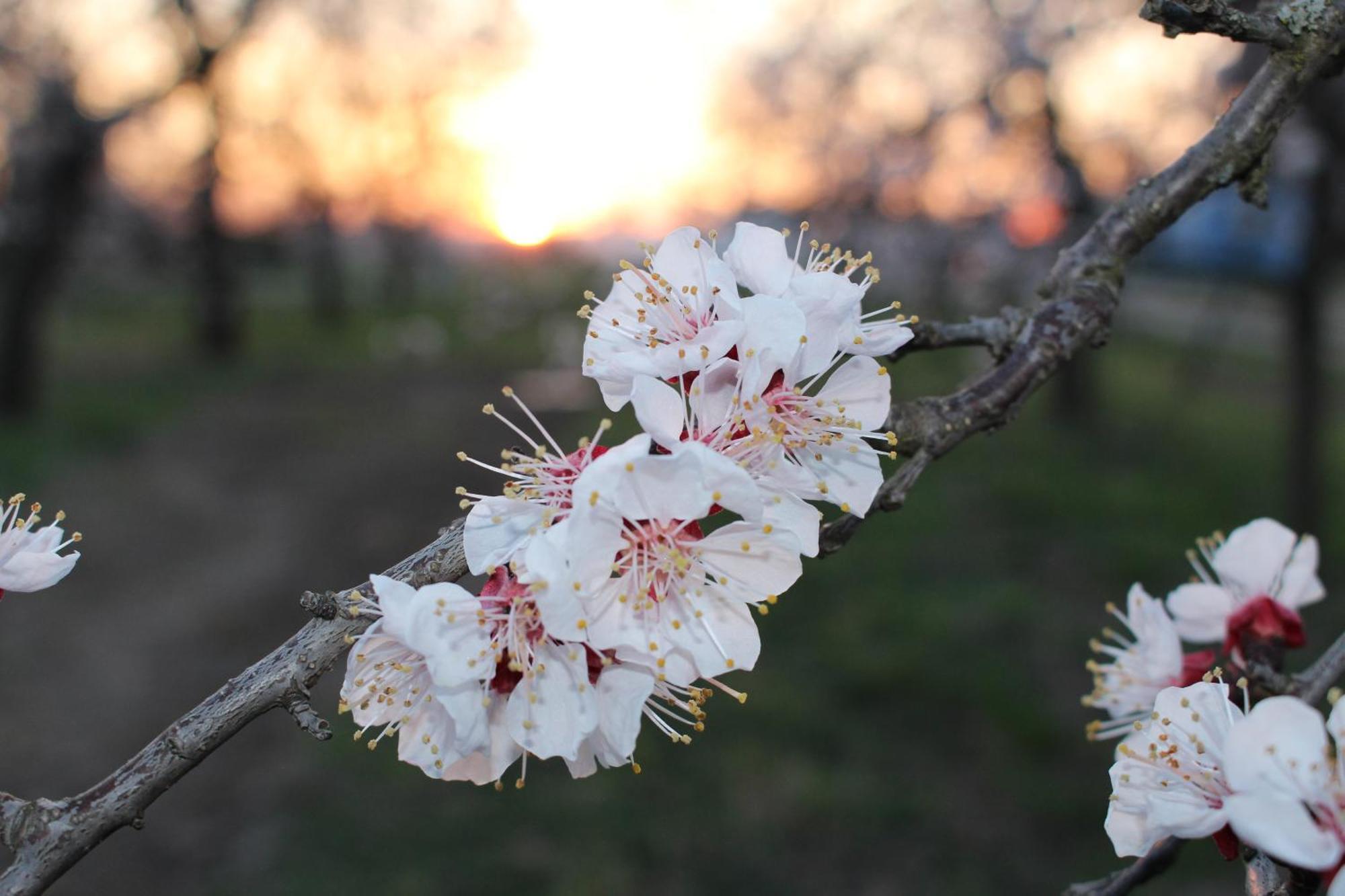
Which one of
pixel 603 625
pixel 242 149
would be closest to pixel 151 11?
pixel 242 149

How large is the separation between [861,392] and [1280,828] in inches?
21.0

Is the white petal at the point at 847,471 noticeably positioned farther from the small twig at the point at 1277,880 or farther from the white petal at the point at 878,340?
the small twig at the point at 1277,880

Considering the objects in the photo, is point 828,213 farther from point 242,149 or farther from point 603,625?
point 242,149

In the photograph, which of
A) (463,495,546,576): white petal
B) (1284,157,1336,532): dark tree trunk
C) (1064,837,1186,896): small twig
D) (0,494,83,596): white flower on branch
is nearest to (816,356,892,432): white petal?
(463,495,546,576): white petal

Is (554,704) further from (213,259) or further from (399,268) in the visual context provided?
(399,268)

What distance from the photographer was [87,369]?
44.6 ft

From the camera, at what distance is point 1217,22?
1.10m

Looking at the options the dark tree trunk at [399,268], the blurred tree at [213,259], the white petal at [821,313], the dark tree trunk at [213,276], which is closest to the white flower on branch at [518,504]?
the white petal at [821,313]

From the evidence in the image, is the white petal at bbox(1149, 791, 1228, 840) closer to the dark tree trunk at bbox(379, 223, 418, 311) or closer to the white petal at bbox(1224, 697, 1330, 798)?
the white petal at bbox(1224, 697, 1330, 798)

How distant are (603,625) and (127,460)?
9.74 m

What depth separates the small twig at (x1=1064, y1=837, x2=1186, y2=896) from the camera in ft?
3.51

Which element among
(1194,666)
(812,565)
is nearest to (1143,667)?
(1194,666)

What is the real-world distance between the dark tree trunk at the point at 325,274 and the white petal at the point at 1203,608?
849 inches

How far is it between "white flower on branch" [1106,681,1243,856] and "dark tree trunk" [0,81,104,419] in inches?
440
